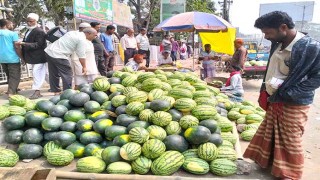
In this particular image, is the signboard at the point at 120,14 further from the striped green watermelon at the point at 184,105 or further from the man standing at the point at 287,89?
the man standing at the point at 287,89

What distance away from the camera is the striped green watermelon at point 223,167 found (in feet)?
9.57

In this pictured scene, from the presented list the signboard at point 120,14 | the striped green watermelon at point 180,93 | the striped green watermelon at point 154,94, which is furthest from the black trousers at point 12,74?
the signboard at point 120,14

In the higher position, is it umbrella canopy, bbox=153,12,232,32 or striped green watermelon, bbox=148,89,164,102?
umbrella canopy, bbox=153,12,232,32

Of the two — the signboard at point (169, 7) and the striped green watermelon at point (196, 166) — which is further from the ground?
the signboard at point (169, 7)

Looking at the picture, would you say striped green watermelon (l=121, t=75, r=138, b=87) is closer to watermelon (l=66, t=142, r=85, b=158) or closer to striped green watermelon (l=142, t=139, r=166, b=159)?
watermelon (l=66, t=142, r=85, b=158)

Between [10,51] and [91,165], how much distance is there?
5.08 meters

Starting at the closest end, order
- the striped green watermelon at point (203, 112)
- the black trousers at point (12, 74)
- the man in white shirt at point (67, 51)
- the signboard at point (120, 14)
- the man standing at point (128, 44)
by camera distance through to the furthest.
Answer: the striped green watermelon at point (203, 112), the man in white shirt at point (67, 51), the black trousers at point (12, 74), the man standing at point (128, 44), the signboard at point (120, 14)

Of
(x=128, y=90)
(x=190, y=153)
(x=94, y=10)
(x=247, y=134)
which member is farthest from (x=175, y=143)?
(x=94, y=10)

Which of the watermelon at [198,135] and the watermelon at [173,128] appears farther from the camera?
the watermelon at [173,128]

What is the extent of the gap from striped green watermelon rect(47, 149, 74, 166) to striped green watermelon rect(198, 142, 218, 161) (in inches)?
56.7

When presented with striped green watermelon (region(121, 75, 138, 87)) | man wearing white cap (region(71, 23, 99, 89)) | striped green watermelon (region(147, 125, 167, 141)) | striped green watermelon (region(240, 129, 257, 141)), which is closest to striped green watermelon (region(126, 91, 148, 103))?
striped green watermelon (region(147, 125, 167, 141))

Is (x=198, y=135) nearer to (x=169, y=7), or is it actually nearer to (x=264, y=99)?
(x=264, y=99)

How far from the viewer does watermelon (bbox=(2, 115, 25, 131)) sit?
354 centimetres

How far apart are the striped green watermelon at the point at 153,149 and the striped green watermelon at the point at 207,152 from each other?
420 millimetres
